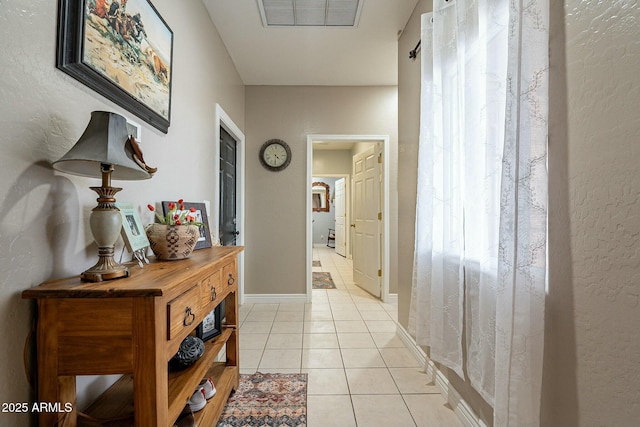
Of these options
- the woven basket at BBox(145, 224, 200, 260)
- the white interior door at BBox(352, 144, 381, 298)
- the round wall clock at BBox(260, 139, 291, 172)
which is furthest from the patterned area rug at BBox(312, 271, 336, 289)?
the woven basket at BBox(145, 224, 200, 260)

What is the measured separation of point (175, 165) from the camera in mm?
1831

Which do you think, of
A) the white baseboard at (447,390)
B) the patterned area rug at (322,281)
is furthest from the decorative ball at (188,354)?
the patterned area rug at (322,281)

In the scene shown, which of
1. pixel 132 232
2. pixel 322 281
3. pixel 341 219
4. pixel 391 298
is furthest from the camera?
pixel 341 219

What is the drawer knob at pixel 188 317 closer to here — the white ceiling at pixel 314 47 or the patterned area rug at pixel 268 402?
the patterned area rug at pixel 268 402

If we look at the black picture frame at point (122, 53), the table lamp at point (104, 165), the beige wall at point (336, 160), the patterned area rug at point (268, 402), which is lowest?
the patterned area rug at point (268, 402)

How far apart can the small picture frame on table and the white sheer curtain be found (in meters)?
1.39

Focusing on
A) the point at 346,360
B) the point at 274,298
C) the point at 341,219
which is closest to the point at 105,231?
the point at 346,360

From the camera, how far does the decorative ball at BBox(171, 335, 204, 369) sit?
1328 millimetres

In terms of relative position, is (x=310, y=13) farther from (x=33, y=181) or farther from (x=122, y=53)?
(x=33, y=181)

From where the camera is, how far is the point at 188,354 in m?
1.37

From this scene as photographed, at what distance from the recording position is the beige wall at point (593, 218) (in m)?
0.75

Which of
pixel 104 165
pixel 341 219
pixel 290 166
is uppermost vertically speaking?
pixel 290 166

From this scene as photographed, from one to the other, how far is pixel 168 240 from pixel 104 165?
422mm

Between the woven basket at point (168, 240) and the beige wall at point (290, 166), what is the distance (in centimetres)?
248
